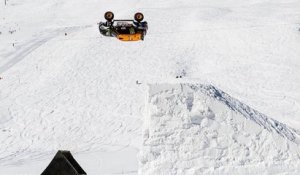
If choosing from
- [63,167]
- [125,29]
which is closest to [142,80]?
[125,29]

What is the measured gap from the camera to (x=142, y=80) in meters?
26.1

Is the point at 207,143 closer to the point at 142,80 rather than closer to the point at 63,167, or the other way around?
the point at 63,167

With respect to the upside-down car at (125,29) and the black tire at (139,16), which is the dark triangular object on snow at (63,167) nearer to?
the black tire at (139,16)

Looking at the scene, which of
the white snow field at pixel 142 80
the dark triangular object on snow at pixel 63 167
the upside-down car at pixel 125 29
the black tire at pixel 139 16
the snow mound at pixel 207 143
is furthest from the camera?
the upside-down car at pixel 125 29

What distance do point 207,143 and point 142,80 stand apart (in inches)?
740

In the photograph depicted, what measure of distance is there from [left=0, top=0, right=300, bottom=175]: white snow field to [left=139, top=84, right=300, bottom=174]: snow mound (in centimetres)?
2

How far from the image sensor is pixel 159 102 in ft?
25.0

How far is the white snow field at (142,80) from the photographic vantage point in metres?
7.44

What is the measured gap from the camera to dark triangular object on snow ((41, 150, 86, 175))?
3570 mm

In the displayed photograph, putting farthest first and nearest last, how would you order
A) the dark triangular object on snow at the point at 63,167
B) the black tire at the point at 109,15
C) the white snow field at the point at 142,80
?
the black tire at the point at 109,15 < the white snow field at the point at 142,80 < the dark triangular object on snow at the point at 63,167

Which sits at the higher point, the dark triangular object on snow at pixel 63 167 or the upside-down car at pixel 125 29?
the dark triangular object on snow at pixel 63 167

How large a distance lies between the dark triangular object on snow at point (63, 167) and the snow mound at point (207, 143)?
3.80m

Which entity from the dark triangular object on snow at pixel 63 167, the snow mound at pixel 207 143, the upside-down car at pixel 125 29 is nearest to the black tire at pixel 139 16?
the upside-down car at pixel 125 29

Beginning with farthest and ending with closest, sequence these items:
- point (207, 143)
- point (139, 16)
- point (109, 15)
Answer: point (139, 16) → point (109, 15) → point (207, 143)
